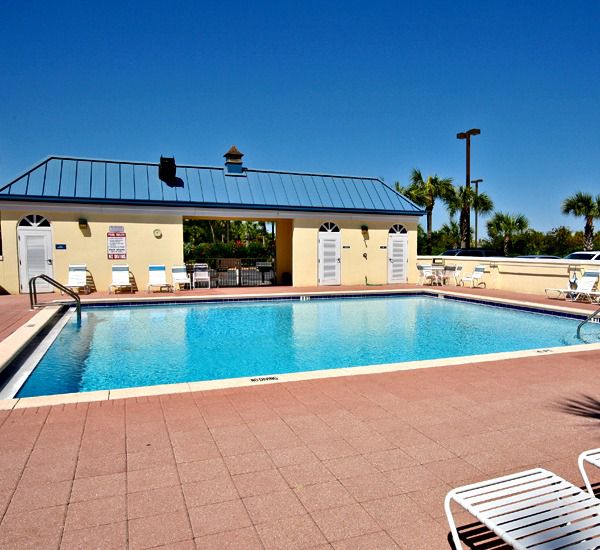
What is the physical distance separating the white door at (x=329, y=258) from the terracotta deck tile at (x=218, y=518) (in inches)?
611

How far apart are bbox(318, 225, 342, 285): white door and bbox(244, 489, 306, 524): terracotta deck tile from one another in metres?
15.4

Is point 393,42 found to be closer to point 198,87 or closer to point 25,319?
point 198,87

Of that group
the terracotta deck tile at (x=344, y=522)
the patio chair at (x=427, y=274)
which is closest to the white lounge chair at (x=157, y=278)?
the patio chair at (x=427, y=274)

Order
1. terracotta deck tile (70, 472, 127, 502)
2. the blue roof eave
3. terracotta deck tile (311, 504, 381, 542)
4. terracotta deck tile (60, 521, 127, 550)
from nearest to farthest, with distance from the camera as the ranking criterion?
terracotta deck tile (60, 521, 127, 550) < terracotta deck tile (311, 504, 381, 542) < terracotta deck tile (70, 472, 127, 502) < the blue roof eave

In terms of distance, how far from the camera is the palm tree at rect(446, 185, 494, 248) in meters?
27.2

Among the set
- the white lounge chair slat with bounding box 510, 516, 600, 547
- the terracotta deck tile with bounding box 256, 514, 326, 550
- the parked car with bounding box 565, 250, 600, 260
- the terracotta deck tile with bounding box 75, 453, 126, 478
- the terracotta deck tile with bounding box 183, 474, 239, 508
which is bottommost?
the terracotta deck tile with bounding box 256, 514, 326, 550

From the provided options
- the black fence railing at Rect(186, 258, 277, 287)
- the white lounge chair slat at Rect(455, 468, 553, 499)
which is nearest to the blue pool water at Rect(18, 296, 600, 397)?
the white lounge chair slat at Rect(455, 468, 553, 499)

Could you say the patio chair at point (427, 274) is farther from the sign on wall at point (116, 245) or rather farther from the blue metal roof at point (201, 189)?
the sign on wall at point (116, 245)

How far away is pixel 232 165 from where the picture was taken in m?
18.3

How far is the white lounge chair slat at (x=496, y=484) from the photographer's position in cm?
205

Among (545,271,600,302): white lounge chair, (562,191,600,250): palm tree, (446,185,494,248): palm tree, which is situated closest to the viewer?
(545,271,600,302): white lounge chair

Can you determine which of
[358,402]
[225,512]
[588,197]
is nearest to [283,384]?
[358,402]

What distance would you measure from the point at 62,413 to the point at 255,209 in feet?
44.7

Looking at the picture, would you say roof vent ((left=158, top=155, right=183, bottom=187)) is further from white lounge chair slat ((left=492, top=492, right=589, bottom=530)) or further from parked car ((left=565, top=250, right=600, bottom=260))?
white lounge chair slat ((left=492, top=492, right=589, bottom=530))
